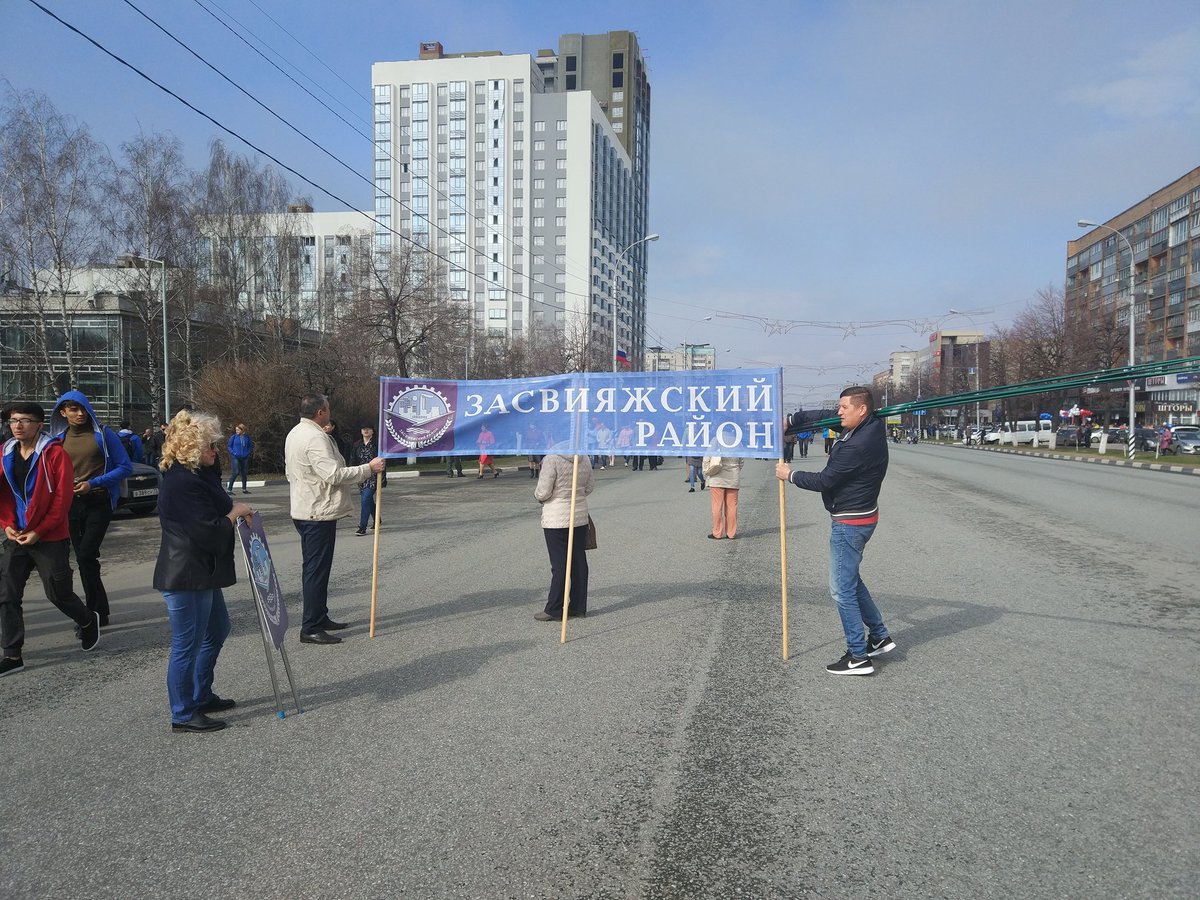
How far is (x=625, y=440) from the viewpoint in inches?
262

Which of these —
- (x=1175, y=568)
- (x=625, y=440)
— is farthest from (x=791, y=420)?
(x=1175, y=568)

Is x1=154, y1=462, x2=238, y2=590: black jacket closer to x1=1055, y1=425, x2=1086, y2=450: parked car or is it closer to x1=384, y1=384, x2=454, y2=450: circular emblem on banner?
x1=384, y1=384, x2=454, y2=450: circular emblem on banner

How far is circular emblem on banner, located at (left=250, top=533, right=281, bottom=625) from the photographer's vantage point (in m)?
4.48

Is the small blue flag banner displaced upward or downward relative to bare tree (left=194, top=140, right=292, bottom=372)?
downward

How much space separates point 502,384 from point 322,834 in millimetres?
4336

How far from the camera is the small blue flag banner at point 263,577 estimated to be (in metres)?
4.47

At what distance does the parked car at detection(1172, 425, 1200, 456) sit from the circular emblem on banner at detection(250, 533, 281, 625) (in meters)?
50.7

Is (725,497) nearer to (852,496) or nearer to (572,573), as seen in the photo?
(572,573)

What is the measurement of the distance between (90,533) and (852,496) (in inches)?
241

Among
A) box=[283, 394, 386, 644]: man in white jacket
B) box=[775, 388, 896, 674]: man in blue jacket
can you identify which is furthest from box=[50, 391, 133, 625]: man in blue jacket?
box=[775, 388, 896, 674]: man in blue jacket

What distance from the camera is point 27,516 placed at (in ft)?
18.3

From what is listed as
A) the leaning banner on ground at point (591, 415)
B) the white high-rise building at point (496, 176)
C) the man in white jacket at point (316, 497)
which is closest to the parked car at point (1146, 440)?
the leaning banner on ground at point (591, 415)

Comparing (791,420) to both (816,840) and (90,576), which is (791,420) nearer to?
(816,840)

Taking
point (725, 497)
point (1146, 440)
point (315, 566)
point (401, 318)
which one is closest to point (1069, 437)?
point (1146, 440)
